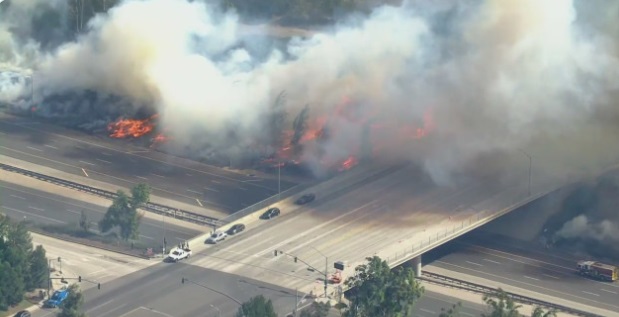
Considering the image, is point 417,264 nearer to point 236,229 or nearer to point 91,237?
point 236,229

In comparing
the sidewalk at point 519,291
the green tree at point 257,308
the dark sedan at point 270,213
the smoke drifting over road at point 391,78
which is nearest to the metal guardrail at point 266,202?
the dark sedan at point 270,213

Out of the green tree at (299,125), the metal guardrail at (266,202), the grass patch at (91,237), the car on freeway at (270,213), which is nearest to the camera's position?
the grass patch at (91,237)

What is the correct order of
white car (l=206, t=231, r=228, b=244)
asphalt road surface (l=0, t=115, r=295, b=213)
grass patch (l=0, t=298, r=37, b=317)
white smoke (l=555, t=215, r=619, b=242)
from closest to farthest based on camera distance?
1. grass patch (l=0, t=298, r=37, b=317)
2. white car (l=206, t=231, r=228, b=244)
3. white smoke (l=555, t=215, r=619, b=242)
4. asphalt road surface (l=0, t=115, r=295, b=213)

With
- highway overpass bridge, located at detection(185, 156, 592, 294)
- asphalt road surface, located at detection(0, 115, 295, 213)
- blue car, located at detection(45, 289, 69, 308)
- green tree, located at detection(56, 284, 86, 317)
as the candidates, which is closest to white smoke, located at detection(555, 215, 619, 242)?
highway overpass bridge, located at detection(185, 156, 592, 294)

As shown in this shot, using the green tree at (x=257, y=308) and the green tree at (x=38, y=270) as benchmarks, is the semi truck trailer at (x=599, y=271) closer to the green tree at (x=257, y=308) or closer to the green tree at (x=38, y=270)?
the green tree at (x=257, y=308)

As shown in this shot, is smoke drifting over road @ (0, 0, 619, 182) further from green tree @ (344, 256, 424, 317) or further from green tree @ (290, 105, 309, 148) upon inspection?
green tree @ (344, 256, 424, 317)
